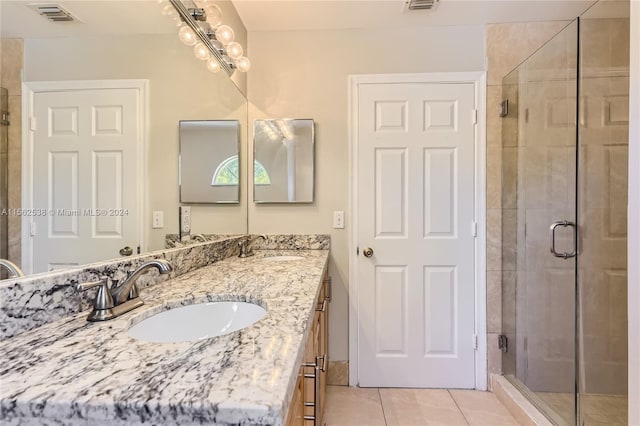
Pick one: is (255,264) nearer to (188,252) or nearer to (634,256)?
(188,252)

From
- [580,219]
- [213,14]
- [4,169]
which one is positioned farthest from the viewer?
[580,219]

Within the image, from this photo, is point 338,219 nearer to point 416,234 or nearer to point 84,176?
point 416,234

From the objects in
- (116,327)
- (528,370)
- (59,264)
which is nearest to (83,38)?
(59,264)

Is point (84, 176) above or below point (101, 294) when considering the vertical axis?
above

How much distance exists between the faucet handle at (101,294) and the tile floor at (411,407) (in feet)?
4.74

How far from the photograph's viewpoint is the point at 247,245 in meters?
2.00

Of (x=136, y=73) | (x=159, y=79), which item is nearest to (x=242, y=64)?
(x=159, y=79)

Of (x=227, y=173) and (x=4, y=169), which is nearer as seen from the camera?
(x=4, y=169)

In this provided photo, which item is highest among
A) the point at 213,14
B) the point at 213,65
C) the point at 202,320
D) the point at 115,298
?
the point at 213,14

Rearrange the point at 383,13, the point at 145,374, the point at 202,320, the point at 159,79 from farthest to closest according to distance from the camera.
→ the point at 383,13, the point at 159,79, the point at 202,320, the point at 145,374

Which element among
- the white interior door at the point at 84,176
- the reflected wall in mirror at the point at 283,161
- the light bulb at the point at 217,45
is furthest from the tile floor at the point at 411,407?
the light bulb at the point at 217,45

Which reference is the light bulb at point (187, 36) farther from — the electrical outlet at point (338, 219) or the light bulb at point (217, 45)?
the electrical outlet at point (338, 219)

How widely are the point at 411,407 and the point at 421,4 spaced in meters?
2.46

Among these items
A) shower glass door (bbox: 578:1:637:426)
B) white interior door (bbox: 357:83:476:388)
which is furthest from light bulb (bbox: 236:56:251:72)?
shower glass door (bbox: 578:1:637:426)
